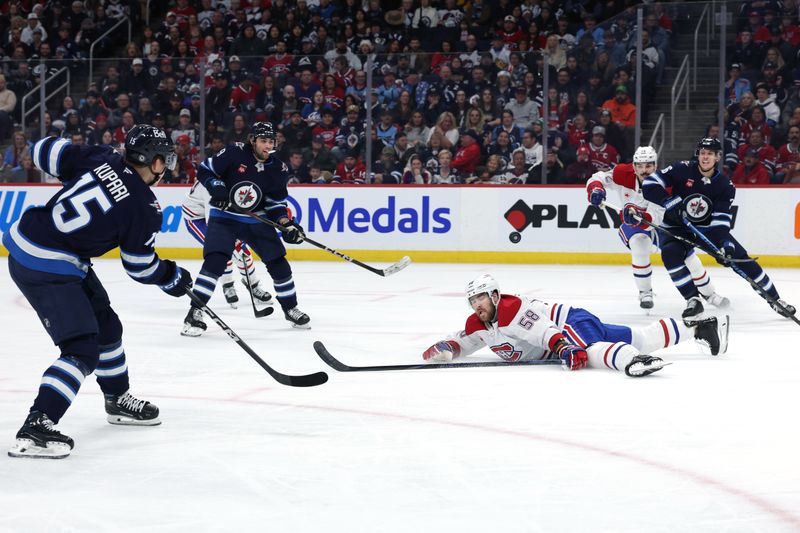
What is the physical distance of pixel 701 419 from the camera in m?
3.84

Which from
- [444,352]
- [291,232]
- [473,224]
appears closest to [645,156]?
[291,232]

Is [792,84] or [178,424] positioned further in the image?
[792,84]

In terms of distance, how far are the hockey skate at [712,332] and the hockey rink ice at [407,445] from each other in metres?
0.08

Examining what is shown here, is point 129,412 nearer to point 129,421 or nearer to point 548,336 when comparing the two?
point 129,421

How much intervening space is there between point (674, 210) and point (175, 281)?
14.2 feet

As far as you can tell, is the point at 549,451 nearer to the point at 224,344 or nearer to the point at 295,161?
the point at 224,344

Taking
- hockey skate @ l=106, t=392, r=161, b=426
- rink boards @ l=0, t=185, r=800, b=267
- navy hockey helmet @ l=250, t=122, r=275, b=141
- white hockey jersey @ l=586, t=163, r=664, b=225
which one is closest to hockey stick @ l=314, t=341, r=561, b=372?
hockey skate @ l=106, t=392, r=161, b=426

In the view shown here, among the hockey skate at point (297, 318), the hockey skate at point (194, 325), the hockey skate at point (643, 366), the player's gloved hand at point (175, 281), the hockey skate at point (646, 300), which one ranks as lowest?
the hockey skate at point (646, 300)

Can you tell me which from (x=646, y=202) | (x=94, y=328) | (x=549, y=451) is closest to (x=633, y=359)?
(x=549, y=451)

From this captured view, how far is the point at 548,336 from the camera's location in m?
4.71

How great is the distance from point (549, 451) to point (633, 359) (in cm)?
134

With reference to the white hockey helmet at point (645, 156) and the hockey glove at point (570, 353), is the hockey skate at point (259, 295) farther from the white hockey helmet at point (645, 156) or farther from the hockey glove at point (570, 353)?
the hockey glove at point (570, 353)

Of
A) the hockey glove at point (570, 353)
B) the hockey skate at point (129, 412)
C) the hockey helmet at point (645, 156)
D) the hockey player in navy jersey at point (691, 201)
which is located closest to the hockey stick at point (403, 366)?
the hockey glove at point (570, 353)

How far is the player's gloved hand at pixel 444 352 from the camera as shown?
4.81 metres
